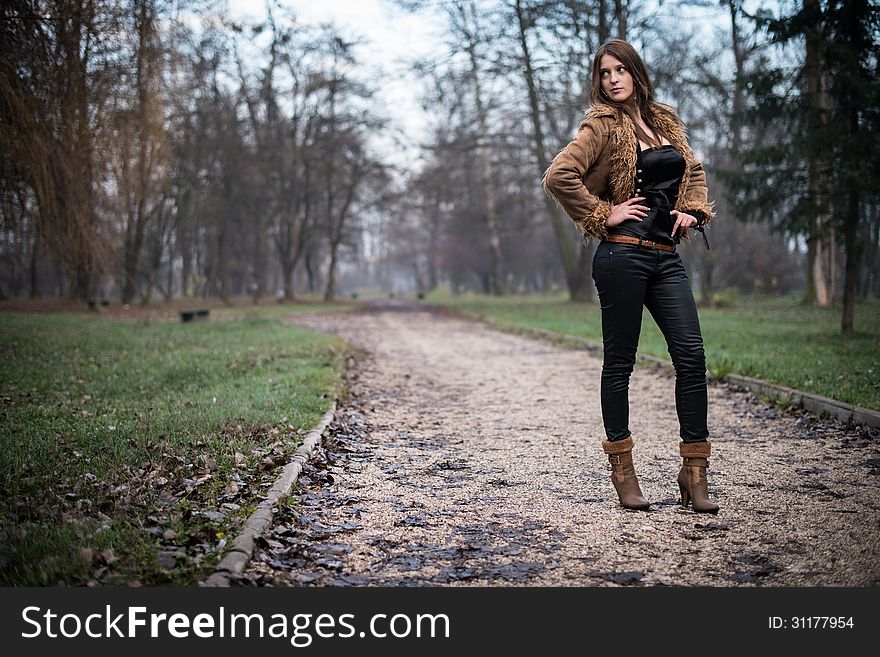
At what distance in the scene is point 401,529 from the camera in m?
4.00

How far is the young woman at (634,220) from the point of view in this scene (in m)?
4.00

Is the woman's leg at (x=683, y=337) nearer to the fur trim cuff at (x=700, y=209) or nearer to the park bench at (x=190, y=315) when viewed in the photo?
the fur trim cuff at (x=700, y=209)

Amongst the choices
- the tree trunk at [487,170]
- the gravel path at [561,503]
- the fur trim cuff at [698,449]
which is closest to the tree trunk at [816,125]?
the gravel path at [561,503]

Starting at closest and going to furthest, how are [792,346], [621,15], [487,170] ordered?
[792,346], [621,15], [487,170]

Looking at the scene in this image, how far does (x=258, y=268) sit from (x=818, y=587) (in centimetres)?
3317

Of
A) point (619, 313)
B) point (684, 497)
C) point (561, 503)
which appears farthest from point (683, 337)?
point (561, 503)

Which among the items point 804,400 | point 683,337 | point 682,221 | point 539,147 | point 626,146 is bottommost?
point 804,400

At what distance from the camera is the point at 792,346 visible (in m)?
11.5

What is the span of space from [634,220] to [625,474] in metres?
1.45

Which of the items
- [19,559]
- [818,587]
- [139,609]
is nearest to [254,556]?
[139,609]

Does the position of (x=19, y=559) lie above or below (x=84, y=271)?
below

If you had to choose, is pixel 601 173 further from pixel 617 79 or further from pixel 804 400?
pixel 804 400

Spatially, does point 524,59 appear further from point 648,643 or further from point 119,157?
point 648,643

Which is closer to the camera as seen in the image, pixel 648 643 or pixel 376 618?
pixel 648 643
